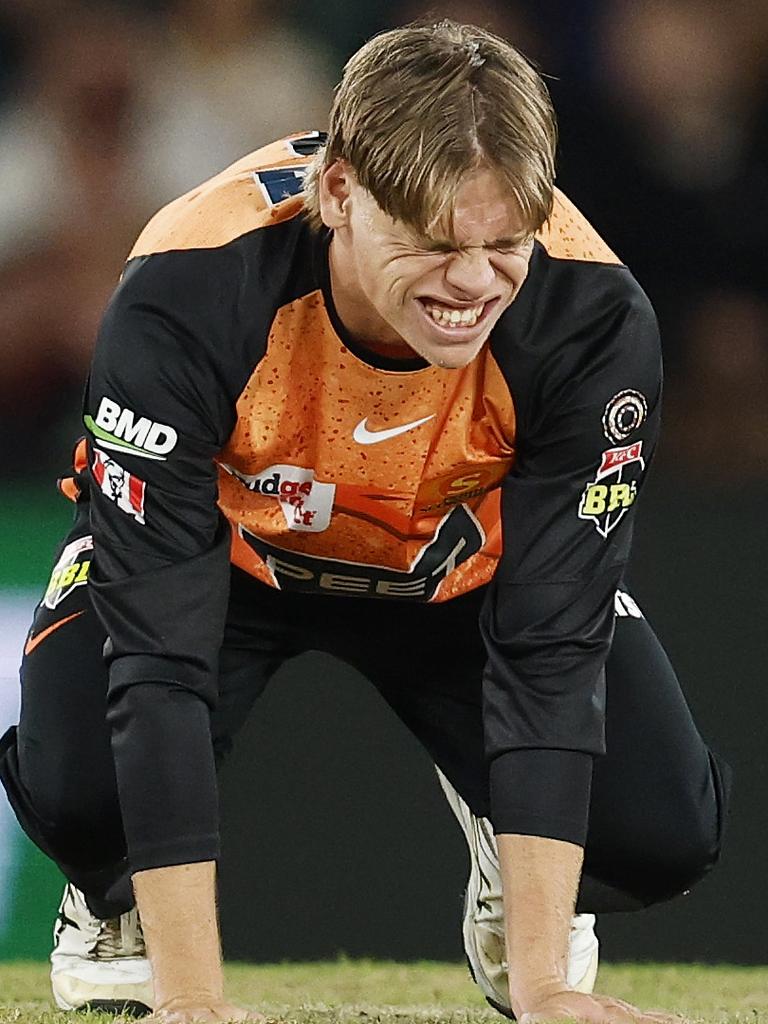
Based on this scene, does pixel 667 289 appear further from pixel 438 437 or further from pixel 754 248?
pixel 438 437

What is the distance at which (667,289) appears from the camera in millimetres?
3443

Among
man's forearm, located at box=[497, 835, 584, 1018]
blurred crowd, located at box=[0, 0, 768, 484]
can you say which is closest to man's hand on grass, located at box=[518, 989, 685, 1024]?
man's forearm, located at box=[497, 835, 584, 1018]

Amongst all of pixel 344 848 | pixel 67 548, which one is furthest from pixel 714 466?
pixel 67 548

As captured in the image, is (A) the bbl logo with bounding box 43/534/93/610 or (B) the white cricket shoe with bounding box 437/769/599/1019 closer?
(A) the bbl logo with bounding box 43/534/93/610

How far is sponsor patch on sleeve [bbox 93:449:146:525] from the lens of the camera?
1.89 meters

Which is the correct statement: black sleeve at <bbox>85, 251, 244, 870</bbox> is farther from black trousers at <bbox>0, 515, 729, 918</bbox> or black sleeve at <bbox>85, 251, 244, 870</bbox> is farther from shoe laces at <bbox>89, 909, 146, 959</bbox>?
shoe laces at <bbox>89, 909, 146, 959</bbox>

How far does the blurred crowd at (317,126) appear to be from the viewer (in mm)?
3439

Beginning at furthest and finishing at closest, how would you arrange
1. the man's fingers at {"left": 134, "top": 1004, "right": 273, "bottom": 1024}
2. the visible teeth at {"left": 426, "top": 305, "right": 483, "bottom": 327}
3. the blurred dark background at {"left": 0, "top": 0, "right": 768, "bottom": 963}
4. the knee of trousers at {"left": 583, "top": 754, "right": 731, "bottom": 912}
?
the blurred dark background at {"left": 0, "top": 0, "right": 768, "bottom": 963} < the knee of trousers at {"left": 583, "top": 754, "right": 731, "bottom": 912} < the visible teeth at {"left": 426, "top": 305, "right": 483, "bottom": 327} < the man's fingers at {"left": 134, "top": 1004, "right": 273, "bottom": 1024}

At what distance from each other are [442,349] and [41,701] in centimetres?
77

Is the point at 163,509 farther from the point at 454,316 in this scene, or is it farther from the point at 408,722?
the point at 408,722

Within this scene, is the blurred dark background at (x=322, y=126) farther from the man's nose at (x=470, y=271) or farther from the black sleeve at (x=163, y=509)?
the man's nose at (x=470, y=271)

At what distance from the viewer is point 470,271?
1721 mm

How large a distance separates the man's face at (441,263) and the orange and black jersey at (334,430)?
0.12m

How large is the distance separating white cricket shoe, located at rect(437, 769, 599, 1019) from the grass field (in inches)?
1.8
